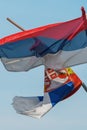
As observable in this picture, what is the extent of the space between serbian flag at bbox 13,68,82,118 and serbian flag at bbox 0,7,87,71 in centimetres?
276

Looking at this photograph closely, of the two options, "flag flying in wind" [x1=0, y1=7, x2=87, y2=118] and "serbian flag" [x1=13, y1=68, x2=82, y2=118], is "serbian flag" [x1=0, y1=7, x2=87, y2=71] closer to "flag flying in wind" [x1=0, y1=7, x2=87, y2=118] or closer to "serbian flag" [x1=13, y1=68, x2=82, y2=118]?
"flag flying in wind" [x1=0, y1=7, x2=87, y2=118]

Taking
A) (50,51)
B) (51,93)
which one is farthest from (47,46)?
(51,93)

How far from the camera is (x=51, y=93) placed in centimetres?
3253

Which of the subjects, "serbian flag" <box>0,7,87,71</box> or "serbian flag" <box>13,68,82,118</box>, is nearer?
"serbian flag" <box>0,7,87,71</box>

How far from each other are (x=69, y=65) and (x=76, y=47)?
1.35 meters

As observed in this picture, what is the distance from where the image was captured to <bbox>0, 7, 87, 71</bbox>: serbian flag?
91.5 ft

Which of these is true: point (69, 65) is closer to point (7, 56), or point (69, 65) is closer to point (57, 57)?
point (57, 57)

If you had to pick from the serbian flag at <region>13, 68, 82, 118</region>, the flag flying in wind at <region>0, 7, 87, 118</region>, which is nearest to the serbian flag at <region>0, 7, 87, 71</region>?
the flag flying in wind at <region>0, 7, 87, 118</region>

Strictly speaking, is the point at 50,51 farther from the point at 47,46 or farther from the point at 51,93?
the point at 51,93

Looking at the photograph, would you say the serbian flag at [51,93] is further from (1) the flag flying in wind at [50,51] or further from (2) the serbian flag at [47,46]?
(2) the serbian flag at [47,46]

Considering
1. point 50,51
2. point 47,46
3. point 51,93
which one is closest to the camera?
point 50,51

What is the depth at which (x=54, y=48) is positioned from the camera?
1133 inches

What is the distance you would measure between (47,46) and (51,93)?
173 inches

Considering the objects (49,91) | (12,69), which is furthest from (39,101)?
(12,69)
